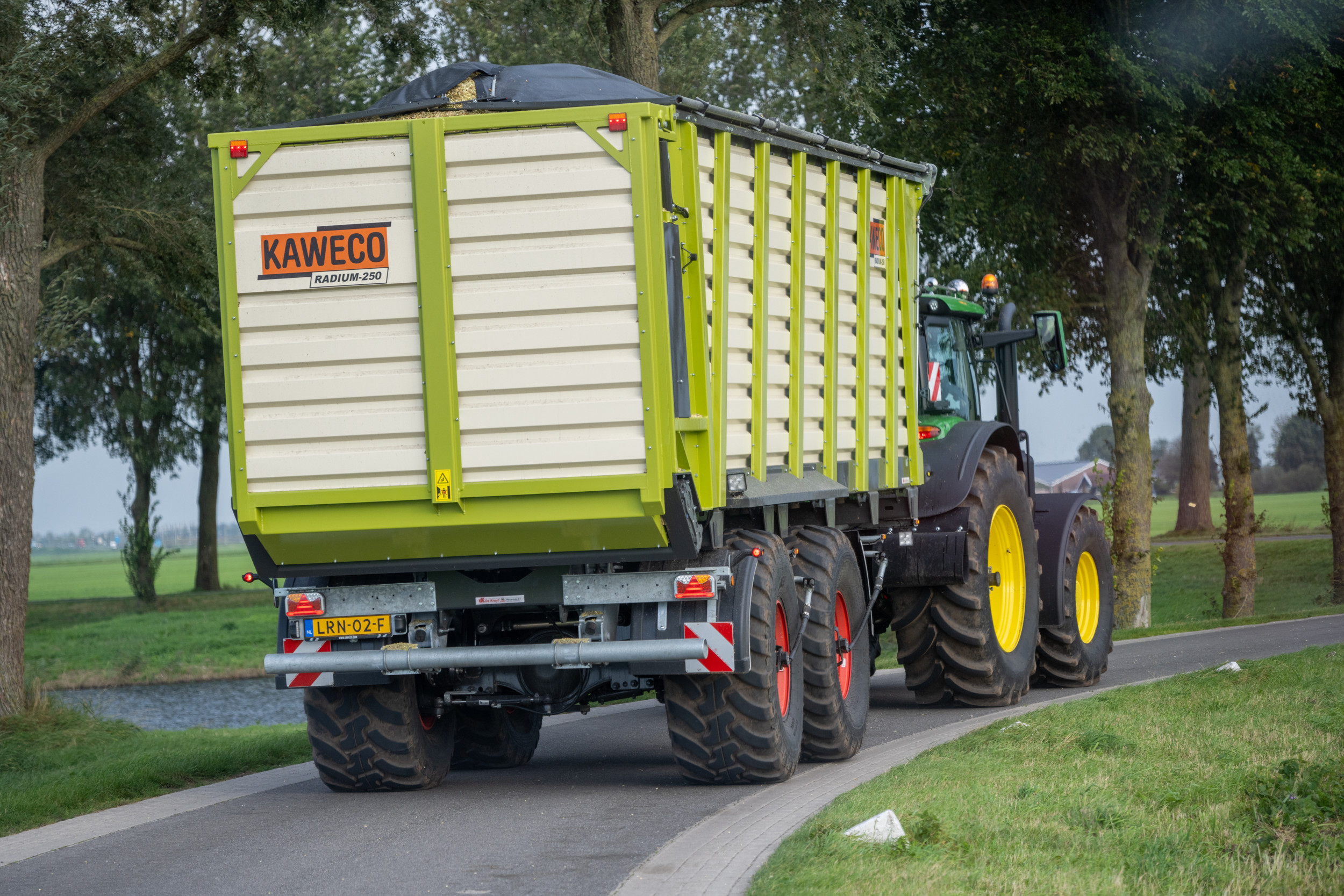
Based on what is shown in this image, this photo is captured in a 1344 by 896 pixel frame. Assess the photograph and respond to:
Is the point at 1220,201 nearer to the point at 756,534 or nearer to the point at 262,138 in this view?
the point at 756,534

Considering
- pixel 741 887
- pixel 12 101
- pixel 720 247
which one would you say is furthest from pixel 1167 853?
pixel 12 101

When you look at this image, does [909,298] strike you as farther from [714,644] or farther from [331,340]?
[331,340]

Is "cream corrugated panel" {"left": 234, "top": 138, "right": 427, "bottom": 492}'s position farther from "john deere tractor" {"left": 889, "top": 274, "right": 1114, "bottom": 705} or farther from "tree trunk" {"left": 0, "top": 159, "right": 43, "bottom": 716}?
"tree trunk" {"left": 0, "top": 159, "right": 43, "bottom": 716}

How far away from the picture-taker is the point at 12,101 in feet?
42.9

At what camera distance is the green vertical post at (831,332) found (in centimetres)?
1006

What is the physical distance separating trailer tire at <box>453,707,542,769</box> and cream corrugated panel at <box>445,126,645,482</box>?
2.85 m

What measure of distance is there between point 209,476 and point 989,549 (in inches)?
1387

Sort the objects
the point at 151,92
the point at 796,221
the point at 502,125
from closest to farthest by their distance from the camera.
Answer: the point at 502,125 < the point at 796,221 < the point at 151,92

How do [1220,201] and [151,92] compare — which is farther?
[1220,201]

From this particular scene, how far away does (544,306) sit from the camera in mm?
7965

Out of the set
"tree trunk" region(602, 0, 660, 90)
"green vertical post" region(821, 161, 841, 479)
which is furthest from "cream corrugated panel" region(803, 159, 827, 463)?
"tree trunk" region(602, 0, 660, 90)

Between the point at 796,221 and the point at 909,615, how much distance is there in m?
3.65

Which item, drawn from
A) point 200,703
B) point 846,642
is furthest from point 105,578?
point 846,642

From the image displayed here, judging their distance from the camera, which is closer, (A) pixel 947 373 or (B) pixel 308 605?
(B) pixel 308 605
